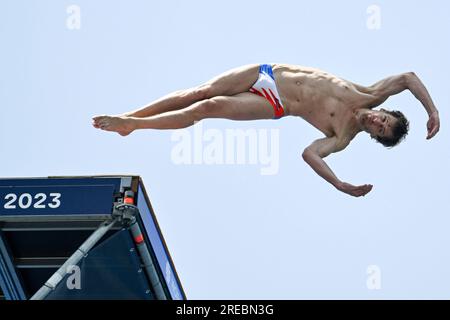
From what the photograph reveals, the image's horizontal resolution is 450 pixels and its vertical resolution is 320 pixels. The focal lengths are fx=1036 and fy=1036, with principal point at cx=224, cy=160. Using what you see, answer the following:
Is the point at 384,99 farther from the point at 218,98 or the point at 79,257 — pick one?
the point at 79,257

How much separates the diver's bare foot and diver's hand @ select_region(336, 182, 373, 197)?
2883 mm

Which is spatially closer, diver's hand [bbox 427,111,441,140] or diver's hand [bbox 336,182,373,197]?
diver's hand [bbox 336,182,373,197]

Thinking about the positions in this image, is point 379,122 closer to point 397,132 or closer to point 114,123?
point 397,132

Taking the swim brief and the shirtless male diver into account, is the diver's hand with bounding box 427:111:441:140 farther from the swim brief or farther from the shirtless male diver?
the swim brief

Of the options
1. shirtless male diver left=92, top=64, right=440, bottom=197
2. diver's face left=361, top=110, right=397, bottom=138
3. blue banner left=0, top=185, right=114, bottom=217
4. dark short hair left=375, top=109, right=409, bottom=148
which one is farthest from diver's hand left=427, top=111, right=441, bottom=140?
blue banner left=0, top=185, right=114, bottom=217

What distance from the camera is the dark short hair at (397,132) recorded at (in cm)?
1453

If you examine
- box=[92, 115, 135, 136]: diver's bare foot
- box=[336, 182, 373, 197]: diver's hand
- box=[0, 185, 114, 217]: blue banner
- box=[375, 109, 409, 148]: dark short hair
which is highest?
box=[92, 115, 135, 136]: diver's bare foot

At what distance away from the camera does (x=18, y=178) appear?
14.1m

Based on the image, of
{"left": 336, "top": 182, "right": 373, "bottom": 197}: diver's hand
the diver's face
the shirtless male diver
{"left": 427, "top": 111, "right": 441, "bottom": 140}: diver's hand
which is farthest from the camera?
the diver's face

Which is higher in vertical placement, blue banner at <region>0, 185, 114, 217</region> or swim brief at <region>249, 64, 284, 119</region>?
swim brief at <region>249, 64, 284, 119</region>

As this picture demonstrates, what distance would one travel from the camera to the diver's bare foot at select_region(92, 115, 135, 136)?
44.3 ft
